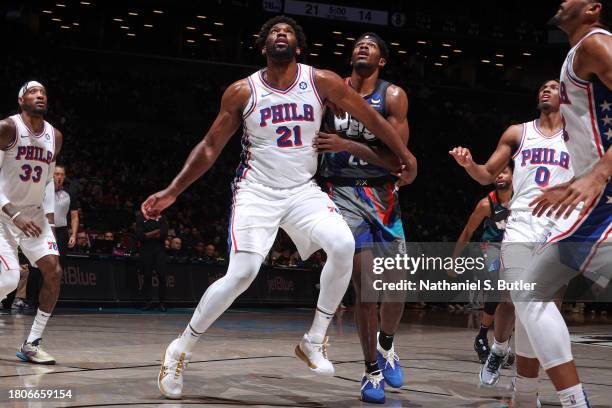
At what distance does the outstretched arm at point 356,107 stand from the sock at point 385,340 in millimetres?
1258

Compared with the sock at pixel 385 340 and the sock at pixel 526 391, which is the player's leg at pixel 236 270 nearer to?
Answer: the sock at pixel 385 340

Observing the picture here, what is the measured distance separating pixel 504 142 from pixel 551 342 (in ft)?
8.77

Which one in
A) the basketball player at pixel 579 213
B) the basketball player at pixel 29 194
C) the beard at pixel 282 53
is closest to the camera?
the basketball player at pixel 579 213

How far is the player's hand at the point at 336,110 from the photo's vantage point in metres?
4.86

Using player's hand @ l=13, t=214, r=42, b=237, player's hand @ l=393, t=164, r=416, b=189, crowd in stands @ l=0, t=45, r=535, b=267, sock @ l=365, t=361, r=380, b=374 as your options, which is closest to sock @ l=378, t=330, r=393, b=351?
sock @ l=365, t=361, r=380, b=374

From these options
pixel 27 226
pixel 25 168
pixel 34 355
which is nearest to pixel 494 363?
pixel 34 355

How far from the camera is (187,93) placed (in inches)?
1031

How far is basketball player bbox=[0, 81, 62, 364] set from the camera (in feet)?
A: 20.4

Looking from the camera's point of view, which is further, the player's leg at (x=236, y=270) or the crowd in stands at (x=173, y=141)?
the crowd in stands at (x=173, y=141)

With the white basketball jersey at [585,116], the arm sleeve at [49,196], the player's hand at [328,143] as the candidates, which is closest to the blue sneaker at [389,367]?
the player's hand at [328,143]

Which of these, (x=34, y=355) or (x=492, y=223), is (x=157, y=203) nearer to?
(x=34, y=355)

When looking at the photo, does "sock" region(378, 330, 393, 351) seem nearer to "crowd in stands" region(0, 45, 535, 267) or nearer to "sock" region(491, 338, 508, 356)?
"sock" region(491, 338, 508, 356)

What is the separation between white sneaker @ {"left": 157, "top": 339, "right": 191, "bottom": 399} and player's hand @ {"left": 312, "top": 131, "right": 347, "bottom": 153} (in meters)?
1.42

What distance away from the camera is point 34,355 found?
231 inches
